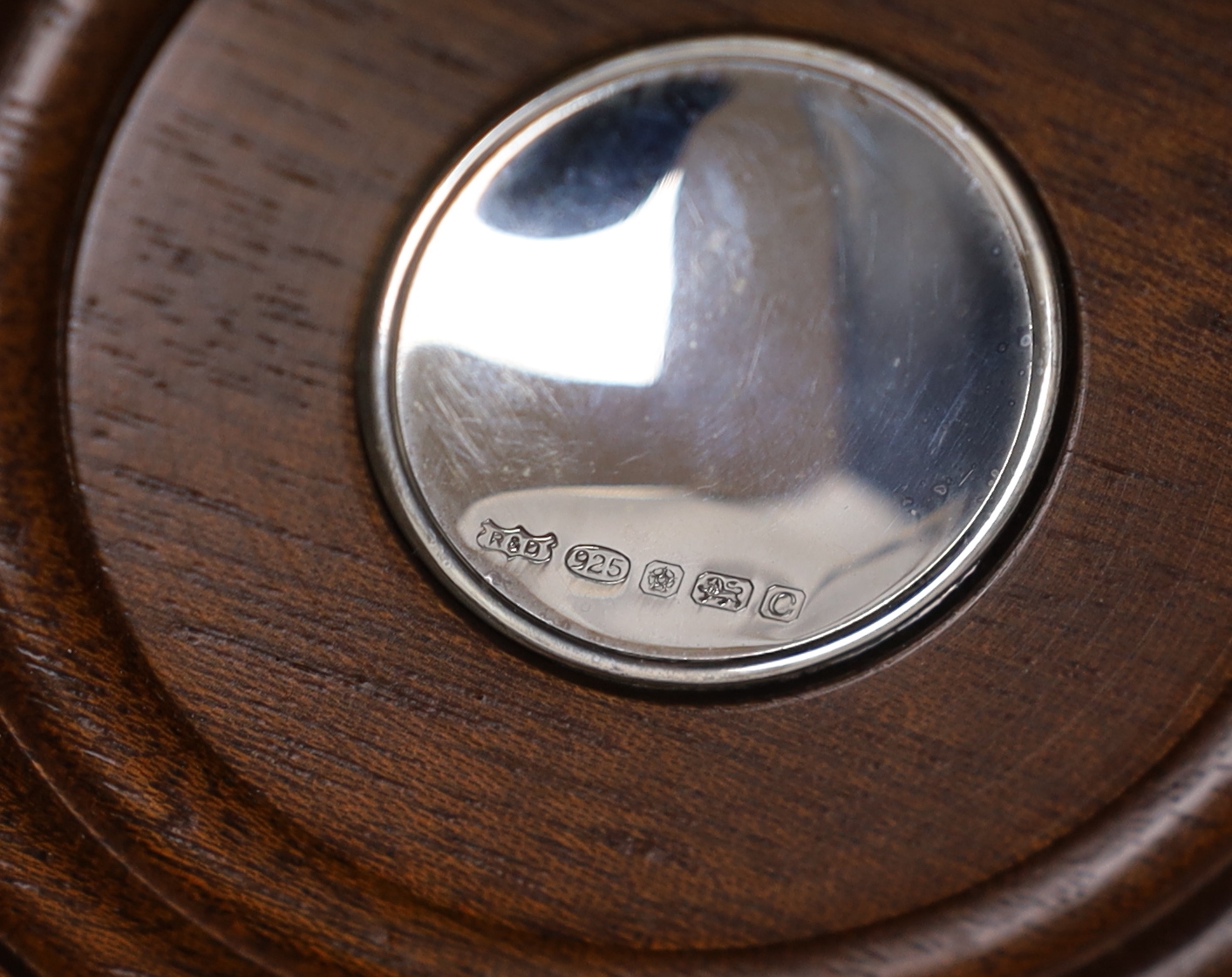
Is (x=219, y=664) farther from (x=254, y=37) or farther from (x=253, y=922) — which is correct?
(x=254, y=37)

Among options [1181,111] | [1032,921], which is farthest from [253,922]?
[1181,111]

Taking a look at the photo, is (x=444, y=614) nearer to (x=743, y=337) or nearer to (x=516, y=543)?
(x=516, y=543)

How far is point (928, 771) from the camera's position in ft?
1.05

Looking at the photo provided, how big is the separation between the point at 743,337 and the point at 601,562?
3.9 inches

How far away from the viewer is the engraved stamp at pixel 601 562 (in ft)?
1.05

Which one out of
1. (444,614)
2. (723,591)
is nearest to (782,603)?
(723,591)

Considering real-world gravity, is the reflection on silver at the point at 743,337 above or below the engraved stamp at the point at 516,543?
above

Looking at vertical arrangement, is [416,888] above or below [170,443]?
below

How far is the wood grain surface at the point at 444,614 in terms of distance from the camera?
0.31m

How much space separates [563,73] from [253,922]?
0.33m

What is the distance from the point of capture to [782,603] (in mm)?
319

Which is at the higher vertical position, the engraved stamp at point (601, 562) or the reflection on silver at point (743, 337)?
the reflection on silver at point (743, 337)

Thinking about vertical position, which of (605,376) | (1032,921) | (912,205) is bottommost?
(1032,921)

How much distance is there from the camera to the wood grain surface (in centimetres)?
31
